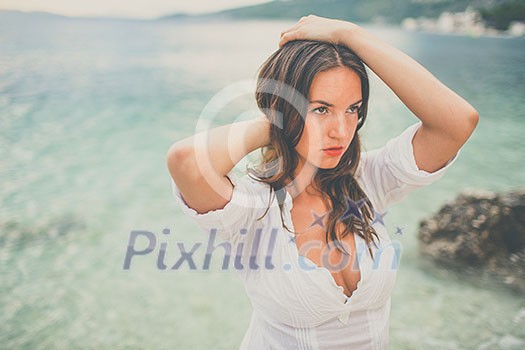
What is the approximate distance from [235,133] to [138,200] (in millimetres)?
7067

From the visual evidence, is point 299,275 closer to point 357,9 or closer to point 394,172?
point 394,172

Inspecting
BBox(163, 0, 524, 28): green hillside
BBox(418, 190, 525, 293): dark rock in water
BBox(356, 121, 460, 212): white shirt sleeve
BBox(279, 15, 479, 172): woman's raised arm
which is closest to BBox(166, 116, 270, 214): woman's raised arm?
BBox(279, 15, 479, 172): woman's raised arm

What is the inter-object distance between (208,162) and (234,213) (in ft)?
0.57

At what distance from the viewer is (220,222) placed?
119 centimetres

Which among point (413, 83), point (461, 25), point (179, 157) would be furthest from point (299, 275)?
point (461, 25)

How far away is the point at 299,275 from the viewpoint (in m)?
1.23

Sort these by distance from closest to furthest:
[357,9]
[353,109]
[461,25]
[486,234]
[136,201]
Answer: [353,109] < [486,234] < [136,201] < [461,25] < [357,9]

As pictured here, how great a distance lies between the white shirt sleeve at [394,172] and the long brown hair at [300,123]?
A: 0.06m

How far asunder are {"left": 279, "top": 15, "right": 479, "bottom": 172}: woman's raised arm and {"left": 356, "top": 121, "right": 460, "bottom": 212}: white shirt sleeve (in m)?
0.06

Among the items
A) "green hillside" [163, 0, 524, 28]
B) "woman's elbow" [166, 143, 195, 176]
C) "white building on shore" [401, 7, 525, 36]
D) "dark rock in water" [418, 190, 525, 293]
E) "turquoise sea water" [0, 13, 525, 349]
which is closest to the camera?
"woman's elbow" [166, 143, 195, 176]

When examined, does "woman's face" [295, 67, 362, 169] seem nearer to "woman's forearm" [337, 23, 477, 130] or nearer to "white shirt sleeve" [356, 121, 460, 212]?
"woman's forearm" [337, 23, 477, 130]

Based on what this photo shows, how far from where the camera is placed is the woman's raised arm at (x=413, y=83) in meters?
1.22

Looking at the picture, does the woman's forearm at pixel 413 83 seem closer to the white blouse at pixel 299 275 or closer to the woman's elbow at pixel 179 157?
the white blouse at pixel 299 275

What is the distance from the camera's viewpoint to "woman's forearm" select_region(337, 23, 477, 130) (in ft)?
4.00
